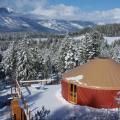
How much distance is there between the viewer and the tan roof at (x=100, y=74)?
28.7m

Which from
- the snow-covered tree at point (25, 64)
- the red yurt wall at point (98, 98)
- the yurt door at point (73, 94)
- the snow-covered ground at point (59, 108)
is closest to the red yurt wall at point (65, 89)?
the snow-covered ground at point (59, 108)

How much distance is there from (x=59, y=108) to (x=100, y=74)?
4.85 metres

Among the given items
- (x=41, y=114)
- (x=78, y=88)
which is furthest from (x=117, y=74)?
(x=41, y=114)

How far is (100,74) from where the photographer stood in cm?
2961

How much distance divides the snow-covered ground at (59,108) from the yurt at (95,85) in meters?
0.85

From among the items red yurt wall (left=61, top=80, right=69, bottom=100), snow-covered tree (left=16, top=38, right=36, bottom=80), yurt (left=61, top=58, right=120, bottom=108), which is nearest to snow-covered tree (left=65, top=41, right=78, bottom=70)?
snow-covered tree (left=16, top=38, right=36, bottom=80)

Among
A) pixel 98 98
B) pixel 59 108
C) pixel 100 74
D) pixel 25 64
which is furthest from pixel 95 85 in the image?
pixel 25 64

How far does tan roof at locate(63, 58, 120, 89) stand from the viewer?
28.7 metres

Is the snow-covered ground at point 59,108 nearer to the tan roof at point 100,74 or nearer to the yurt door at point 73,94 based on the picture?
the yurt door at point 73,94

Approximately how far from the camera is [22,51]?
→ 2232 inches

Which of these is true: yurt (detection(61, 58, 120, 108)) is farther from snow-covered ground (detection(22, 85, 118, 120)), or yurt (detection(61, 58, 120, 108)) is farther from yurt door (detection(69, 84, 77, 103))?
snow-covered ground (detection(22, 85, 118, 120))

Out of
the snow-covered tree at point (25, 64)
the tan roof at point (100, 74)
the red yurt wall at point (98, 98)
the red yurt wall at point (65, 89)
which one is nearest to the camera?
the red yurt wall at point (98, 98)

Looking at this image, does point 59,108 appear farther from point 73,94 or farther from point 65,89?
point 65,89

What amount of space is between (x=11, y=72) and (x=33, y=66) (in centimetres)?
1477
